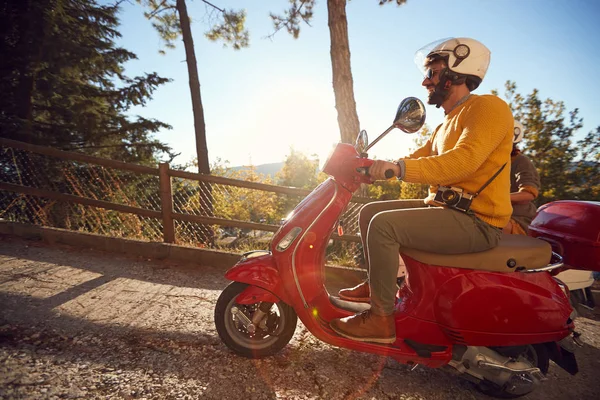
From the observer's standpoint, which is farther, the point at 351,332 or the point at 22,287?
the point at 22,287

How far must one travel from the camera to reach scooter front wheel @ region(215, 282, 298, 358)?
6.59ft

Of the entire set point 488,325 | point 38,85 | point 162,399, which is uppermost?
point 38,85

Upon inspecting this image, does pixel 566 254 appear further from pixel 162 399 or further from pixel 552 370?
pixel 162 399

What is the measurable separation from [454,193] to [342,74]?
13.6ft

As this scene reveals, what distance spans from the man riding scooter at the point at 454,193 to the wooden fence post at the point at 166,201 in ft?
10.6

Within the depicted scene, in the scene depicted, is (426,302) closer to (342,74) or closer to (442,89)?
(442,89)

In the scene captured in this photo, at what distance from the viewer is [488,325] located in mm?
1609

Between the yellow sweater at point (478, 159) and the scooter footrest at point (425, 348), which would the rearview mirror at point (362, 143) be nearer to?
the yellow sweater at point (478, 159)

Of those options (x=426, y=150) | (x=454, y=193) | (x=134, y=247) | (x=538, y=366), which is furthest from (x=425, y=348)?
(x=134, y=247)

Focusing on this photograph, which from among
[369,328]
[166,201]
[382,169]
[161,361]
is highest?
[382,169]

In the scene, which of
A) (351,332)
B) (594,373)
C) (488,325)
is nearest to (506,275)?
(488,325)

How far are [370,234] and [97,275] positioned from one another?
324 cm

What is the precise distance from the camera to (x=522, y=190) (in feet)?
9.94

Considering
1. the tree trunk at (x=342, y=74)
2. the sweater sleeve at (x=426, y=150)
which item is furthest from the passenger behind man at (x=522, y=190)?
the tree trunk at (x=342, y=74)
